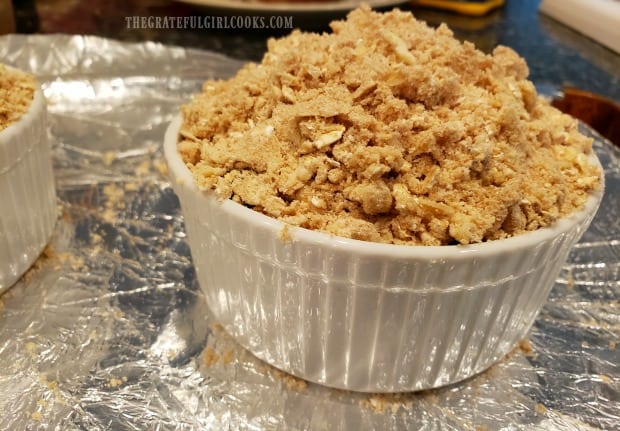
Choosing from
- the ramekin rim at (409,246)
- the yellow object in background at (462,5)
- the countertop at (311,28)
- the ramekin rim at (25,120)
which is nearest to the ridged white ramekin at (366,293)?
the ramekin rim at (409,246)

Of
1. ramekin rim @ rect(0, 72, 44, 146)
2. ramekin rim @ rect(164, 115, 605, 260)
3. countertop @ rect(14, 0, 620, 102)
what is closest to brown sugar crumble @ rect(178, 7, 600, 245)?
ramekin rim @ rect(164, 115, 605, 260)

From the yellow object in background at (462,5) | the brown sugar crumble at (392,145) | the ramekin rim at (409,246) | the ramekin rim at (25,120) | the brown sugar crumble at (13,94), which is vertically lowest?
the yellow object in background at (462,5)

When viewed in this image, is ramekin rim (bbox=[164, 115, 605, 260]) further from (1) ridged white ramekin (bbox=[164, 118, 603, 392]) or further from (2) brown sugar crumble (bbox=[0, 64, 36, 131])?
(2) brown sugar crumble (bbox=[0, 64, 36, 131])

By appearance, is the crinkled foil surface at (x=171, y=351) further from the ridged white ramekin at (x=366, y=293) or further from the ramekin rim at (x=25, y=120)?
the ramekin rim at (x=25, y=120)

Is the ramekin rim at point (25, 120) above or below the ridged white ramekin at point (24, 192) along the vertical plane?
above

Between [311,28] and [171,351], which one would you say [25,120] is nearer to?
[171,351]

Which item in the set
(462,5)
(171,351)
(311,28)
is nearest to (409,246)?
(171,351)

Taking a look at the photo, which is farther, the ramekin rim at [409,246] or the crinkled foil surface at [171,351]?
the crinkled foil surface at [171,351]
